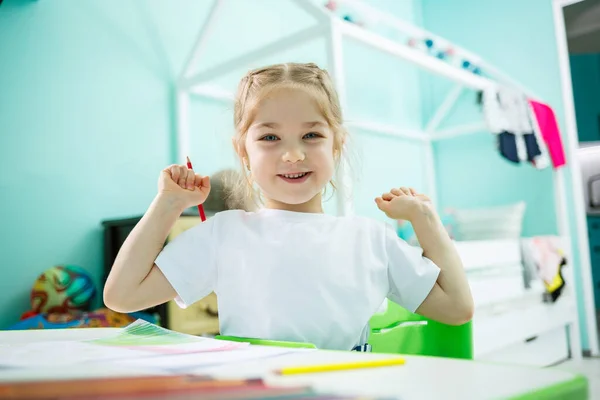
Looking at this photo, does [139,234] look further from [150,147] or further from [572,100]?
[572,100]

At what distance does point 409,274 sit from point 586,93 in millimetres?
2531

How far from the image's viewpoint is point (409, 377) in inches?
10.3

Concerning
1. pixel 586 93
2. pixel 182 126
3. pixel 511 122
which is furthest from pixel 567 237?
pixel 182 126

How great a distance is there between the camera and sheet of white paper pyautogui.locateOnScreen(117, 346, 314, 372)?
30 cm

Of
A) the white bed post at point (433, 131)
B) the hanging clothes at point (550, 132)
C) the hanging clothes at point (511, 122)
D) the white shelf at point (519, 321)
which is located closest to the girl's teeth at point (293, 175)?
the white shelf at point (519, 321)

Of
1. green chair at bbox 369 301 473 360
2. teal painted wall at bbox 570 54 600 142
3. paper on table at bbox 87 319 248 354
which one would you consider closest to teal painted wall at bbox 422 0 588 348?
teal painted wall at bbox 570 54 600 142

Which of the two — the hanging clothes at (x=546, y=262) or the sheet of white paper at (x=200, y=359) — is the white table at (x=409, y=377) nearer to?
the sheet of white paper at (x=200, y=359)

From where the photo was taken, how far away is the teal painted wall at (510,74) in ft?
8.42

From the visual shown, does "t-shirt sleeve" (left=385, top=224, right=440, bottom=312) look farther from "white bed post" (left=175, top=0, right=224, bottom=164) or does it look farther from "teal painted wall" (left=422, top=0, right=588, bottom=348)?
"teal painted wall" (left=422, top=0, right=588, bottom=348)

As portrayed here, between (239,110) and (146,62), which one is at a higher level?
(146,62)

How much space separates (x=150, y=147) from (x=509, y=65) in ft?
6.58

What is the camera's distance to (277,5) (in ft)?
7.73

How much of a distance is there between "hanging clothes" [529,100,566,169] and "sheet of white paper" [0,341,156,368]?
2216 millimetres

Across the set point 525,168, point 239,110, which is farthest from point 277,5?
point 239,110
